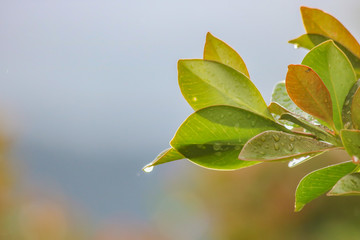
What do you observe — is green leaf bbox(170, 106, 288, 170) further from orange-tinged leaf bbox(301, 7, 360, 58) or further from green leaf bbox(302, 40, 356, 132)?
orange-tinged leaf bbox(301, 7, 360, 58)

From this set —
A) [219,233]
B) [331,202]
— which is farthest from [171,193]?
[331,202]

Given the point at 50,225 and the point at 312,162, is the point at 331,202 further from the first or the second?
the point at 50,225

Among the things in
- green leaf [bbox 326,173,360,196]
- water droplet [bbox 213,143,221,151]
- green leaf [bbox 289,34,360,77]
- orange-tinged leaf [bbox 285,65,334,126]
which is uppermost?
green leaf [bbox 289,34,360,77]

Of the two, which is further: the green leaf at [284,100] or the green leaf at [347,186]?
the green leaf at [284,100]

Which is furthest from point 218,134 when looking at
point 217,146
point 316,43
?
point 316,43

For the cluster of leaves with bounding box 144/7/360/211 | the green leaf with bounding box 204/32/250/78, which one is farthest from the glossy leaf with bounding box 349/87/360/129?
the green leaf with bounding box 204/32/250/78

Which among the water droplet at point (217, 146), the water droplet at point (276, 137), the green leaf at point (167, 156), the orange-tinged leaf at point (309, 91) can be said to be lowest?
the green leaf at point (167, 156)

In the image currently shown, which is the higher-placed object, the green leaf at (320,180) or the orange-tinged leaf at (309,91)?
the orange-tinged leaf at (309,91)

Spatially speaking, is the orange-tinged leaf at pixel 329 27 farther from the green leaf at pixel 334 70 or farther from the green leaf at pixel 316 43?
the green leaf at pixel 334 70

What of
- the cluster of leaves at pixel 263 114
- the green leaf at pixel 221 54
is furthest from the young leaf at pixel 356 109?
the green leaf at pixel 221 54
